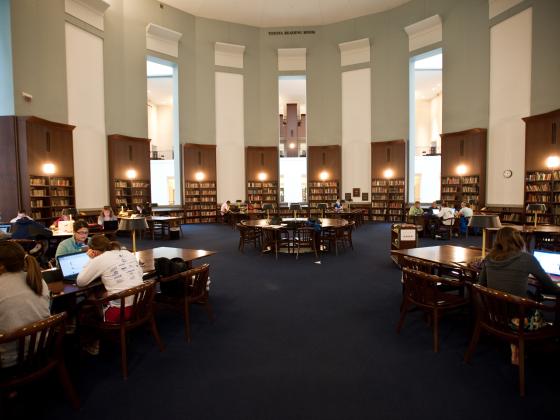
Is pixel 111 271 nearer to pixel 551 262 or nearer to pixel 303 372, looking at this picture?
pixel 303 372

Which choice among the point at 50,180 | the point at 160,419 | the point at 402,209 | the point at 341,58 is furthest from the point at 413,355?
the point at 341,58

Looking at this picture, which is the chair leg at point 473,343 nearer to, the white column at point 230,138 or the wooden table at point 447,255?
the wooden table at point 447,255

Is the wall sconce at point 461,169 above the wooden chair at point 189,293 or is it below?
above

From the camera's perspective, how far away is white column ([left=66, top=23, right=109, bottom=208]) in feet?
34.1

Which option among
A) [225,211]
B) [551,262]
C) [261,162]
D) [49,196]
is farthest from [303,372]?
[261,162]

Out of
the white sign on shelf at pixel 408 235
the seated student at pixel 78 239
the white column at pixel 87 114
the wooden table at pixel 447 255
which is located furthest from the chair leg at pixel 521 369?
the white column at pixel 87 114

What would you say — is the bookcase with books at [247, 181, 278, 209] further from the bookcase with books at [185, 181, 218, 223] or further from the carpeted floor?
the carpeted floor

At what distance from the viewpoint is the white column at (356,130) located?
14555 mm

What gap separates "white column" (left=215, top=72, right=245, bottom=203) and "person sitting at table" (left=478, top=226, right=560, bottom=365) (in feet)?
43.0

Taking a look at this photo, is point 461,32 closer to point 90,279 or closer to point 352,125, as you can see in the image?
point 352,125

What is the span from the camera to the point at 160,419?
2.07 meters

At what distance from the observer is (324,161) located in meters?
15.0

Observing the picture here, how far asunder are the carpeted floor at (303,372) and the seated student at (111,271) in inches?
18.5

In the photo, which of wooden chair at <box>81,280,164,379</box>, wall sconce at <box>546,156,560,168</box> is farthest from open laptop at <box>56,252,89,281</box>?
wall sconce at <box>546,156,560,168</box>
